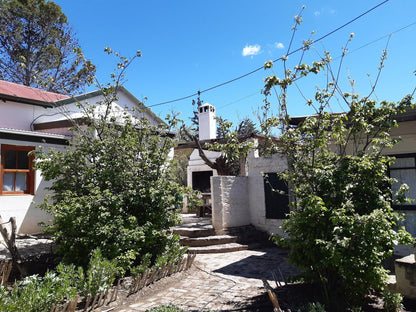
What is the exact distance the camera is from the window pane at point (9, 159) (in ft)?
30.0

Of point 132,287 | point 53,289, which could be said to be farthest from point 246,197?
point 53,289

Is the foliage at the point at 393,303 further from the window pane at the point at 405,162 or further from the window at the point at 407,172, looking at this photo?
the window pane at the point at 405,162

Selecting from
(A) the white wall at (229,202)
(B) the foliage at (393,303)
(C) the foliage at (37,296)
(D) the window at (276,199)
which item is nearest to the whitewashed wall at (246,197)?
(A) the white wall at (229,202)

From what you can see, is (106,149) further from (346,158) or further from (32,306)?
(346,158)

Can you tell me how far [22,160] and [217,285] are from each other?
7.49 metres

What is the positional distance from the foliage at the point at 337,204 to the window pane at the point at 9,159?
8.14 metres

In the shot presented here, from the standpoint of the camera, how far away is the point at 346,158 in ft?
16.0

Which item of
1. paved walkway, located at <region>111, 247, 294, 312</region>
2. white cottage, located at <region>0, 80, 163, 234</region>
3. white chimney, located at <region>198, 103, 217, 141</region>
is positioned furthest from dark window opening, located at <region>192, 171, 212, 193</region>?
paved walkway, located at <region>111, 247, 294, 312</region>

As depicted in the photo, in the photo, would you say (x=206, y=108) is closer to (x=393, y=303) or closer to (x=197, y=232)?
(x=197, y=232)

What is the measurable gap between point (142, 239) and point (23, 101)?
843cm

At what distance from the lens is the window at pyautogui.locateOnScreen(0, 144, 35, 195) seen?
9078 mm

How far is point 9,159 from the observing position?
9.22 meters

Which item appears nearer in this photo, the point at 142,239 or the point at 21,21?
the point at 142,239

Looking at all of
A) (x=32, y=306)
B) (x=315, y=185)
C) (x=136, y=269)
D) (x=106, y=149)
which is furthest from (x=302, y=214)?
(x=106, y=149)
